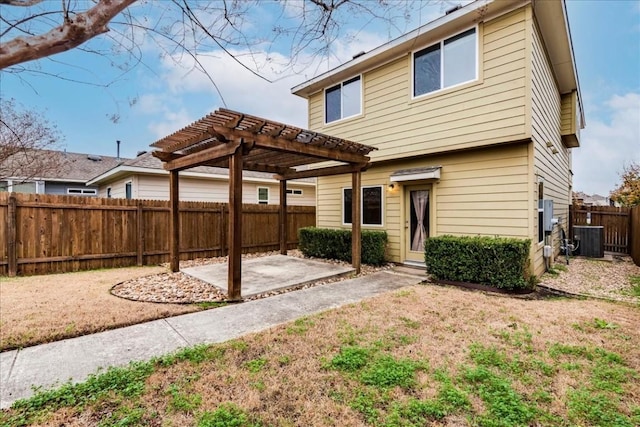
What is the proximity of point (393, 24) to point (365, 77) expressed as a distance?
6596mm

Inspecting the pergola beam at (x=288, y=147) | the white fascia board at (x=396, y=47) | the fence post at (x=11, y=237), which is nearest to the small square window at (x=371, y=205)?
the pergola beam at (x=288, y=147)

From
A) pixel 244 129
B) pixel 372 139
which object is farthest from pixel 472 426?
pixel 372 139

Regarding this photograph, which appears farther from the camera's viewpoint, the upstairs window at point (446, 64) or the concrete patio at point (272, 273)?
the upstairs window at point (446, 64)

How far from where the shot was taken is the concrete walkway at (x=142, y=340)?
2.70m

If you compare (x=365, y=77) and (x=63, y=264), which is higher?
(x=365, y=77)

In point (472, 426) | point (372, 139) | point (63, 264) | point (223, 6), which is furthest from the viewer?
point (372, 139)

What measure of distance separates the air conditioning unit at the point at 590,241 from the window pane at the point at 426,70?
752cm

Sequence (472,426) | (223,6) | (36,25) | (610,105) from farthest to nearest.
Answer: (610,105), (223,6), (472,426), (36,25)

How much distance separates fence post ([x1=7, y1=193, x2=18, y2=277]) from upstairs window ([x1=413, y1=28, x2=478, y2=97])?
31.5 feet

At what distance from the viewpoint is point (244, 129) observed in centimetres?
504

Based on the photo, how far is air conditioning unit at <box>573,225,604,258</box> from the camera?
9695mm

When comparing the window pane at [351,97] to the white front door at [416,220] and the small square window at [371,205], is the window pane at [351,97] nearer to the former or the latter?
the small square window at [371,205]

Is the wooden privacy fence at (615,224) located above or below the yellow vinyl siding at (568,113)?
below

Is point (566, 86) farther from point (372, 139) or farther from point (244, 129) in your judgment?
point (244, 129)
